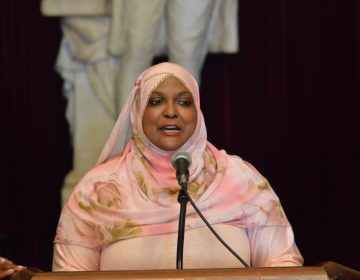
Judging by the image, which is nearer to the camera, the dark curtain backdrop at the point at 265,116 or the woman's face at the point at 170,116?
the woman's face at the point at 170,116

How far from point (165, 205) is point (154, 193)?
0.05 m

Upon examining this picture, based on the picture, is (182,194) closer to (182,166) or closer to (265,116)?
(182,166)

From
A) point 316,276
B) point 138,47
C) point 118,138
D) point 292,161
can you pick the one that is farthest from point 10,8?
point 316,276

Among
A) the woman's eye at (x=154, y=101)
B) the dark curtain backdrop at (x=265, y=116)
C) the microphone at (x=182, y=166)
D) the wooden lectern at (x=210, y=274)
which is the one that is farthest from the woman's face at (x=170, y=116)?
A: the dark curtain backdrop at (x=265, y=116)

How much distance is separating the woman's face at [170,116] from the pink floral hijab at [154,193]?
19mm

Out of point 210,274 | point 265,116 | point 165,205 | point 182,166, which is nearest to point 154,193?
point 165,205

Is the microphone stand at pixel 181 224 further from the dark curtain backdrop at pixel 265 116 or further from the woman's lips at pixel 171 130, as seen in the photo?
the dark curtain backdrop at pixel 265 116

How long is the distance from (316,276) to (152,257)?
711 millimetres

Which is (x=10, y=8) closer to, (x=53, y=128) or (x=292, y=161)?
(x=53, y=128)

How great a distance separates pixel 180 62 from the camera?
425 cm

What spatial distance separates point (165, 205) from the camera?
288 cm

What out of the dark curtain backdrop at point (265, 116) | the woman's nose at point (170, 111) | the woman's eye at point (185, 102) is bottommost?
the dark curtain backdrop at point (265, 116)

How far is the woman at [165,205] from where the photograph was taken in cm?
282

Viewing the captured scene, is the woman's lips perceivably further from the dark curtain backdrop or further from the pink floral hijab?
the dark curtain backdrop
